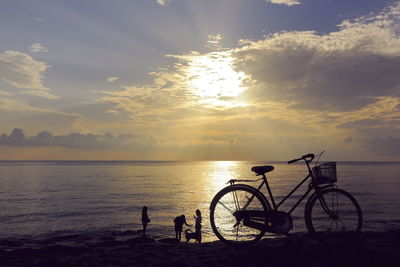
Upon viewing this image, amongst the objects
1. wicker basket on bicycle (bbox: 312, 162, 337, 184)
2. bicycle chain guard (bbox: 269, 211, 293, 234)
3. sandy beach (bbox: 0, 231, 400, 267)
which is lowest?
sandy beach (bbox: 0, 231, 400, 267)

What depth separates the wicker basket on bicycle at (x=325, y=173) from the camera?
26.4ft

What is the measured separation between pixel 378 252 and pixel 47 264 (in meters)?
8.28

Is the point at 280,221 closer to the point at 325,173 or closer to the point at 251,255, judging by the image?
the point at 251,255

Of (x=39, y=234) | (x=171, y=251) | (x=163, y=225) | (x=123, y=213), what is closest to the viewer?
(x=171, y=251)

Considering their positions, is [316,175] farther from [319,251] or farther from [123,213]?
[123,213]

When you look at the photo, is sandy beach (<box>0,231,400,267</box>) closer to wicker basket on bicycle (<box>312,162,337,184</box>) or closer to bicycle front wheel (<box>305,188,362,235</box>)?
bicycle front wheel (<box>305,188,362,235</box>)

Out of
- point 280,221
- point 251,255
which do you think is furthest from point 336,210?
point 251,255

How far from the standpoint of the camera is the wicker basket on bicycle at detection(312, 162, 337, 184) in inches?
316

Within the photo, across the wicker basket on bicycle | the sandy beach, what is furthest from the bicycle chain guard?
the wicker basket on bicycle

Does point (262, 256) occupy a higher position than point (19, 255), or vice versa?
point (262, 256)

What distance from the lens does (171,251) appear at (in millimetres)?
9047

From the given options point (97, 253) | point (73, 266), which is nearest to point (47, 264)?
point (73, 266)

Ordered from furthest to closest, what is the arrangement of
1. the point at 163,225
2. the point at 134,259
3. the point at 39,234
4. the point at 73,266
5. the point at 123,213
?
the point at 123,213 < the point at 163,225 < the point at 39,234 < the point at 134,259 < the point at 73,266

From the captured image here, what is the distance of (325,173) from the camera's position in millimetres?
8172
